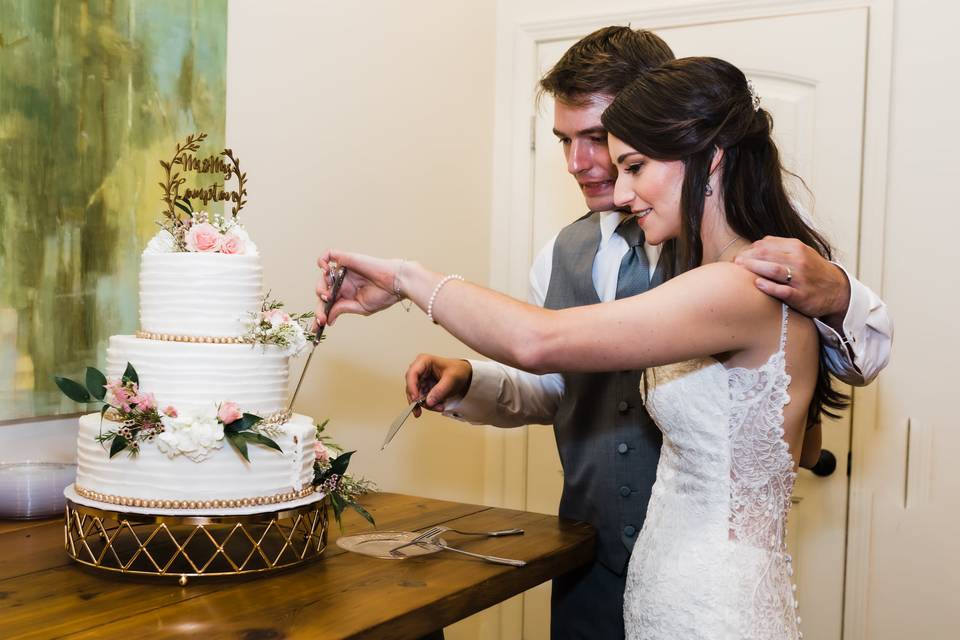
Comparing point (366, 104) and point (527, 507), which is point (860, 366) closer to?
point (366, 104)

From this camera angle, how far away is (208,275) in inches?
55.1

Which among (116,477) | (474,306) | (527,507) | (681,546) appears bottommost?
(527,507)

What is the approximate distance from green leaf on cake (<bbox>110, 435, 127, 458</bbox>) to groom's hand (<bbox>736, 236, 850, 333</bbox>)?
895 mm

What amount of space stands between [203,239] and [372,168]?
1221 millimetres

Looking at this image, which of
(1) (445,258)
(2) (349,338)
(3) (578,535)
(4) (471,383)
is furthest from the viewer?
(1) (445,258)

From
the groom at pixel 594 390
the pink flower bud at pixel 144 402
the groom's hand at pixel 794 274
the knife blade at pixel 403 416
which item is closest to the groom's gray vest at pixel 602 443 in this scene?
the groom at pixel 594 390

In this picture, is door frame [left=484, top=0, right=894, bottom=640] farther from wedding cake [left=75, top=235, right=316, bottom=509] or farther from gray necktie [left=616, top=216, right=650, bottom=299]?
wedding cake [left=75, top=235, right=316, bottom=509]

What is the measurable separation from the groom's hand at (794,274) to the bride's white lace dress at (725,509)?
0.17ft

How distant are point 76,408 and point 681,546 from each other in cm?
110

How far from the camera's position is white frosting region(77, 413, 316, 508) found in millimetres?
1331

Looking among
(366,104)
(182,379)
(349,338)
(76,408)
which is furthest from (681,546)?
(366,104)

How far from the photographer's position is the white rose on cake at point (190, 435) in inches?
51.5

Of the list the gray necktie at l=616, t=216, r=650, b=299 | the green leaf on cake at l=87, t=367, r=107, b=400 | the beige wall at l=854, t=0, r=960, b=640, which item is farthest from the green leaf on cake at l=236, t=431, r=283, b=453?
the beige wall at l=854, t=0, r=960, b=640

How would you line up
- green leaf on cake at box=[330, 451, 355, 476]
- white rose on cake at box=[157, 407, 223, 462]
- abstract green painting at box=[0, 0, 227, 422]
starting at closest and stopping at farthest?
white rose on cake at box=[157, 407, 223, 462] < green leaf on cake at box=[330, 451, 355, 476] < abstract green painting at box=[0, 0, 227, 422]
